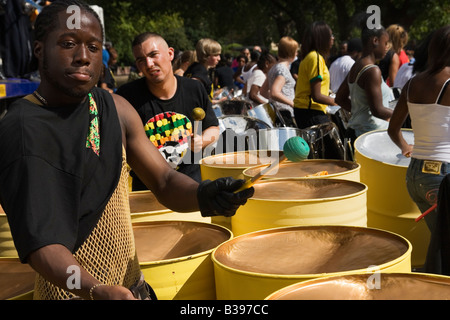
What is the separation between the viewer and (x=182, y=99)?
2.64 m

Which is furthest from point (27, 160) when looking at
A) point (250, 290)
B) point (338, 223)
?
point (338, 223)

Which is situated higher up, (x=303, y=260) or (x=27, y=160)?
(x=27, y=160)

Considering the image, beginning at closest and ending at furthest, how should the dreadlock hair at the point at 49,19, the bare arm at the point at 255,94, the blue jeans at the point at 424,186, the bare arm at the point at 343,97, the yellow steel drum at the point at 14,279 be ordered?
the dreadlock hair at the point at 49,19 → the yellow steel drum at the point at 14,279 → the blue jeans at the point at 424,186 → the bare arm at the point at 343,97 → the bare arm at the point at 255,94

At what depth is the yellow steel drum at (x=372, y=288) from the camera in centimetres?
115

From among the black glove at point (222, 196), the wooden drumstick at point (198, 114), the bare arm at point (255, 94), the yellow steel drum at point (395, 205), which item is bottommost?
the yellow steel drum at point (395, 205)

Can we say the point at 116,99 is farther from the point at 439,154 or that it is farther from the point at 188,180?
the point at 439,154

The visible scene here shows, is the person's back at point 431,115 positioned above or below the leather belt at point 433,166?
above

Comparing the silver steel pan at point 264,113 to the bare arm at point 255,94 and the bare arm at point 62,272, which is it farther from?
the bare arm at point 62,272

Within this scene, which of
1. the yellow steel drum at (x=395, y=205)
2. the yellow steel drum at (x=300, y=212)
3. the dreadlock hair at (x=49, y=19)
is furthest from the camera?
the yellow steel drum at (x=395, y=205)

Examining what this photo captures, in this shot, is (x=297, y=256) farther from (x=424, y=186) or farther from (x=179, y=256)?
(x=424, y=186)

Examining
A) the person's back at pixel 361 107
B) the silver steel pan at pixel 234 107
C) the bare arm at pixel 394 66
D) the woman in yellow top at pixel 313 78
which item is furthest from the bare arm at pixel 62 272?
the bare arm at pixel 394 66

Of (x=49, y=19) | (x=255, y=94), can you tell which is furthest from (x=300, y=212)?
(x=255, y=94)

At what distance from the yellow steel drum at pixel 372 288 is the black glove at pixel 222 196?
0.18 m
